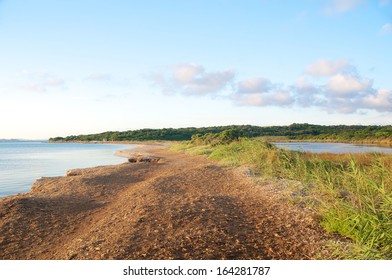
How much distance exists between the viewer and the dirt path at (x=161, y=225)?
417cm

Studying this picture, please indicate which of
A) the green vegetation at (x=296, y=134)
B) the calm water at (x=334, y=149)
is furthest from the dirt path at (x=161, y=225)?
the green vegetation at (x=296, y=134)

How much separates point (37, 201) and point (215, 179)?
502 cm

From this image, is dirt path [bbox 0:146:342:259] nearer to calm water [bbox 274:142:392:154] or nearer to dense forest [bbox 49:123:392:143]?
calm water [bbox 274:142:392:154]

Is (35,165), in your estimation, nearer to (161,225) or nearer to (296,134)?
(161,225)

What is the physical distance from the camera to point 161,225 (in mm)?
5141

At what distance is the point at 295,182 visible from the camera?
25.8ft

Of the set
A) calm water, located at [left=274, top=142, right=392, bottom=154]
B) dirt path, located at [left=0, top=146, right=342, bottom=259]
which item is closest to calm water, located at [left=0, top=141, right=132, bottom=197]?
dirt path, located at [left=0, top=146, right=342, bottom=259]

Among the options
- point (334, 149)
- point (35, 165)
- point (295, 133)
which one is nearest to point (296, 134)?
point (295, 133)

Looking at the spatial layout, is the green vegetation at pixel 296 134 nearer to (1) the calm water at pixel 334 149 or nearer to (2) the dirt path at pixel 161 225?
(1) the calm water at pixel 334 149

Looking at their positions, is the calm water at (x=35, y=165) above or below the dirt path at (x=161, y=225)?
below

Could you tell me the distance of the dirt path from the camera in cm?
417
